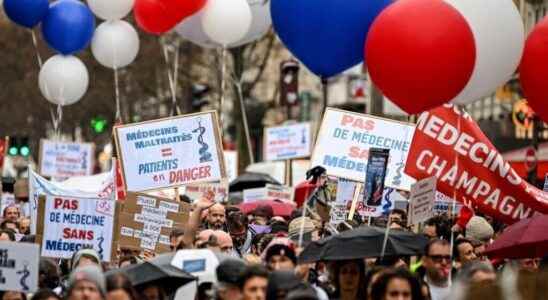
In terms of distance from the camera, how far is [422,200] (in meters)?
14.9

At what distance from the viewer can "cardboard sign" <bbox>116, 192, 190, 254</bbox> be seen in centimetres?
1753

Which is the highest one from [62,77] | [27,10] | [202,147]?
[27,10]

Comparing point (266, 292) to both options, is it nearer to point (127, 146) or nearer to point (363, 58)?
point (363, 58)

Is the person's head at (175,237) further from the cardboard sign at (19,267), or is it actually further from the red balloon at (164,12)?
the red balloon at (164,12)

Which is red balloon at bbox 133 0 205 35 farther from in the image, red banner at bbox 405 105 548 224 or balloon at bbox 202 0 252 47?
red banner at bbox 405 105 548 224

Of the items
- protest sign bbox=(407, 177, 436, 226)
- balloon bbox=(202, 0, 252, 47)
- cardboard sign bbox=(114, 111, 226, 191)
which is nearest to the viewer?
protest sign bbox=(407, 177, 436, 226)

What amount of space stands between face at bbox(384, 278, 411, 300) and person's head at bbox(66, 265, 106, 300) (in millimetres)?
1635

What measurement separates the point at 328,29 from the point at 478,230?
224cm

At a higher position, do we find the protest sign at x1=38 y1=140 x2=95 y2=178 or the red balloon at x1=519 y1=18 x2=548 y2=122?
the red balloon at x1=519 y1=18 x2=548 y2=122

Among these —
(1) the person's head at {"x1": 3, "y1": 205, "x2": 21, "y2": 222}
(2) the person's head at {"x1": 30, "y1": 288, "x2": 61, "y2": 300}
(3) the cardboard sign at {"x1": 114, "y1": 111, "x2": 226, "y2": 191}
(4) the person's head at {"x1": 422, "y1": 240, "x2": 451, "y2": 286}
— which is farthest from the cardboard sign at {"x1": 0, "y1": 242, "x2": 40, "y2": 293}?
(1) the person's head at {"x1": 3, "y1": 205, "x2": 21, "y2": 222}

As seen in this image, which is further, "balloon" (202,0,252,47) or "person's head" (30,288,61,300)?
"balloon" (202,0,252,47)

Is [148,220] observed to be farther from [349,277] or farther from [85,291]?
[85,291]

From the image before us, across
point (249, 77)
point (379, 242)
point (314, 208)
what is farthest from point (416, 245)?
point (249, 77)

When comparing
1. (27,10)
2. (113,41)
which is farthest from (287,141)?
(27,10)
